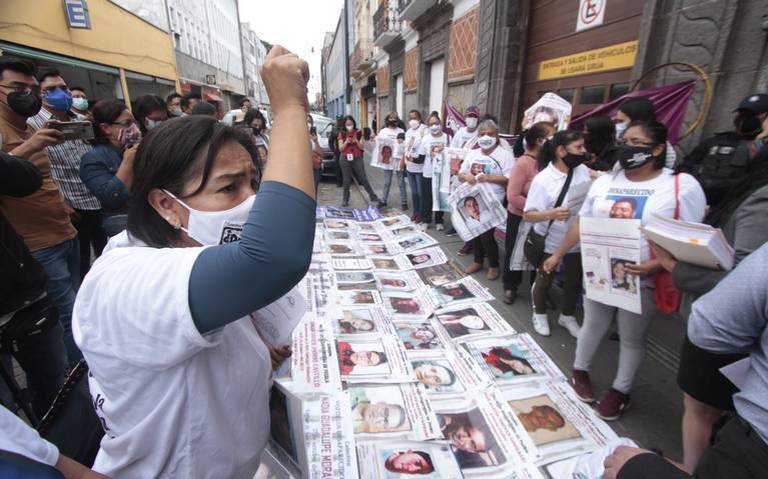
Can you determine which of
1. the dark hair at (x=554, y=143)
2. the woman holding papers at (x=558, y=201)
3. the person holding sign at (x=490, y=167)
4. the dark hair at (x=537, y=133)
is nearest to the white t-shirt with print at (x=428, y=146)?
the person holding sign at (x=490, y=167)

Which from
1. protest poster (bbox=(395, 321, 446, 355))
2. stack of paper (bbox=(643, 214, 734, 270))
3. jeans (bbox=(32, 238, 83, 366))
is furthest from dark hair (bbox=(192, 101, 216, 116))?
stack of paper (bbox=(643, 214, 734, 270))

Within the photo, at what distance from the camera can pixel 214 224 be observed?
2.55 feet

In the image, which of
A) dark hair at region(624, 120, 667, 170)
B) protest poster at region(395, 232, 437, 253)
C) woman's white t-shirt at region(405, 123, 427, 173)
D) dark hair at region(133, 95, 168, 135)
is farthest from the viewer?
woman's white t-shirt at region(405, 123, 427, 173)

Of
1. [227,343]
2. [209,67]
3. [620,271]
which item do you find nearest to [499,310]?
[620,271]

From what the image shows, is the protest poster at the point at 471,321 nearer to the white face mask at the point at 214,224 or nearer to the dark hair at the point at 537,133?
the dark hair at the point at 537,133

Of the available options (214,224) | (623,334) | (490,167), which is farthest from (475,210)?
(214,224)

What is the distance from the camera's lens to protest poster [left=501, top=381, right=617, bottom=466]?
1.76 m

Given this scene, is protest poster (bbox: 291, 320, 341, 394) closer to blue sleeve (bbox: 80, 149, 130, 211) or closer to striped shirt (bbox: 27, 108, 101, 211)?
blue sleeve (bbox: 80, 149, 130, 211)

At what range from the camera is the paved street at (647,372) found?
1906 millimetres

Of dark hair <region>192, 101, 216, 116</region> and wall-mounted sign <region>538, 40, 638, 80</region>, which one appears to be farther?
dark hair <region>192, 101, 216, 116</region>

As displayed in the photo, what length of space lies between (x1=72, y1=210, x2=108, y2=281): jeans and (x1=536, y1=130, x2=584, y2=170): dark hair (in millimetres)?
3466

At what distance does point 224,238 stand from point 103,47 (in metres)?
13.8

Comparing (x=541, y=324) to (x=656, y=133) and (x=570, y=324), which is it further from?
(x=656, y=133)

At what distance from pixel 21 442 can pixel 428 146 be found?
5029 mm
